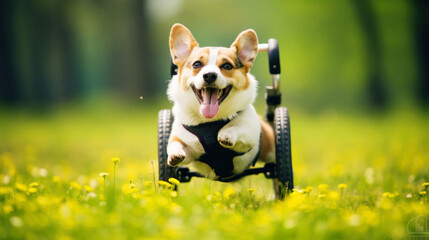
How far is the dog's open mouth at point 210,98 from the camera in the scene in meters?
2.84

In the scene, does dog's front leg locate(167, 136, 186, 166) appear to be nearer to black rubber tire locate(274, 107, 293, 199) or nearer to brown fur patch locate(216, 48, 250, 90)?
brown fur patch locate(216, 48, 250, 90)

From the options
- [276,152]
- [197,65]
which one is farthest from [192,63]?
[276,152]

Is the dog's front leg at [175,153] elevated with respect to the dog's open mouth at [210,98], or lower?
lower

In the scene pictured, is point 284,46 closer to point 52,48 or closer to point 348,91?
point 348,91

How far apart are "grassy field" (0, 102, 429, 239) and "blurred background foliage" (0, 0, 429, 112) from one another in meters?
6.52

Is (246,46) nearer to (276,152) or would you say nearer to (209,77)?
(209,77)

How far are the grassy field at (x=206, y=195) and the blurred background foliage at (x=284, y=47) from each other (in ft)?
21.4

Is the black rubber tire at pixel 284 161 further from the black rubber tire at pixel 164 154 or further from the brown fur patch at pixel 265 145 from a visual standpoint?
the black rubber tire at pixel 164 154

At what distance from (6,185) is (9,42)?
1300cm

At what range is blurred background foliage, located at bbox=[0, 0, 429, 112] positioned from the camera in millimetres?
14391

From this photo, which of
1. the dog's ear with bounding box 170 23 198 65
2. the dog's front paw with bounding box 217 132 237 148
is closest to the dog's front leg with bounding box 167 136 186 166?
the dog's front paw with bounding box 217 132 237 148

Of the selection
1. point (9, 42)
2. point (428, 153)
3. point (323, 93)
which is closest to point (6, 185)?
point (428, 153)

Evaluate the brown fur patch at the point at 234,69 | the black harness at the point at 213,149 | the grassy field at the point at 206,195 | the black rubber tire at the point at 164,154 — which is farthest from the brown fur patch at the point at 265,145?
the black rubber tire at the point at 164,154

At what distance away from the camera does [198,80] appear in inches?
110
